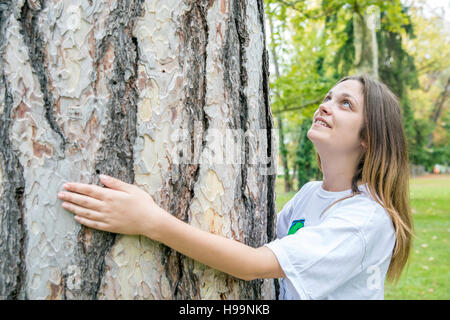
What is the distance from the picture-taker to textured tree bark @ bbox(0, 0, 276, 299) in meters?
1.14

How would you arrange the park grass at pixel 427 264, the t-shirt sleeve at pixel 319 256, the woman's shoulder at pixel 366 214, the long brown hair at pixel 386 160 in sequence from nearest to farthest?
1. the t-shirt sleeve at pixel 319 256
2. the woman's shoulder at pixel 366 214
3. the long brown hair at pixel 386 160
4. the park grass at pixel 427 264

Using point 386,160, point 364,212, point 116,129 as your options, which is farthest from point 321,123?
point 116,129

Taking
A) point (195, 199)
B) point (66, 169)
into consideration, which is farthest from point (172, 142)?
point (66, 169)

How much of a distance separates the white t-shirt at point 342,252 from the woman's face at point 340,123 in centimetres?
25

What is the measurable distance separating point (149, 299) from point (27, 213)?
Answer: 470 mm

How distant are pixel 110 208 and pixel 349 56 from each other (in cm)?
1105

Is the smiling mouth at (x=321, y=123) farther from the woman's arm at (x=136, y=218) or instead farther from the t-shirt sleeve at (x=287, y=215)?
the woman's arm at (x=136, y=218)

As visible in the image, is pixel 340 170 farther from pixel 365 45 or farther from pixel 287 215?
pixel 365 45

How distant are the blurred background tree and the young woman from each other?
692 mm

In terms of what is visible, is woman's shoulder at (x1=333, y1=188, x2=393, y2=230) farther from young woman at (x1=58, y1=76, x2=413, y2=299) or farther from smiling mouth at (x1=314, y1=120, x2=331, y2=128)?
smiling mouth at (x1=314, y1=120, x2=331, y2=128)

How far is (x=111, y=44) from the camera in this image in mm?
1161

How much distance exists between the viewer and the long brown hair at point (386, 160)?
1.69 meters

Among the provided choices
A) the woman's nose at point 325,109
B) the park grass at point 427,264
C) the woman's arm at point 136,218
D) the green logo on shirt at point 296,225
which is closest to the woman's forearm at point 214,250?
the woman's arm at point 136,218
